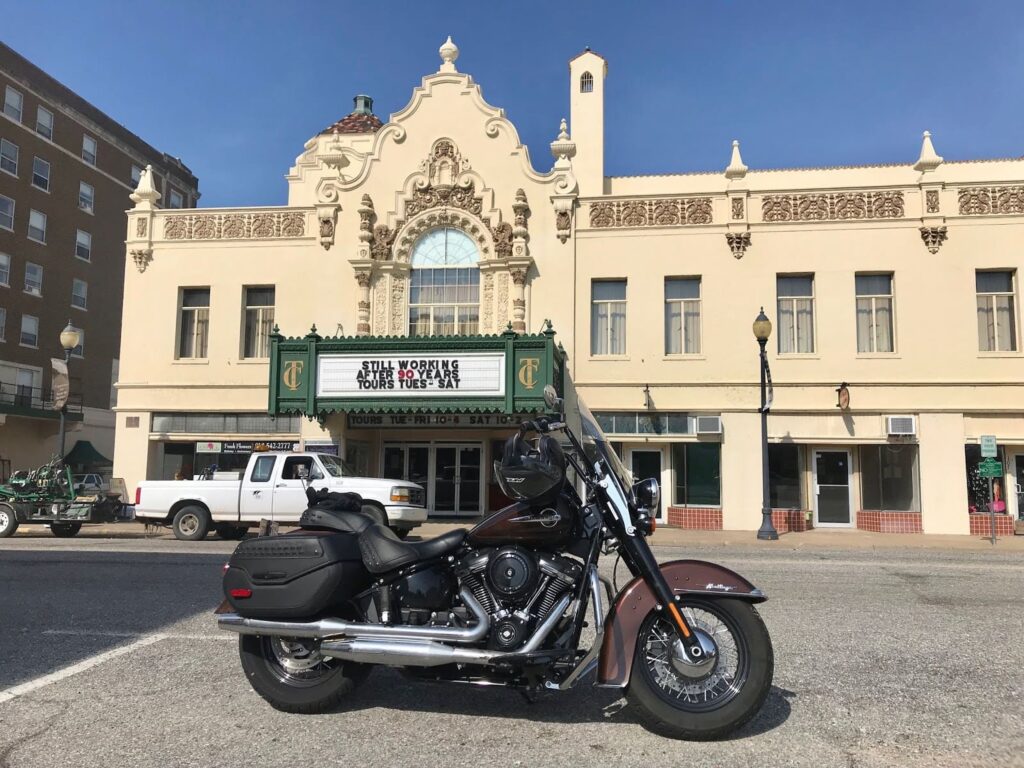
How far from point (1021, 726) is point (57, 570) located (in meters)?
11.0

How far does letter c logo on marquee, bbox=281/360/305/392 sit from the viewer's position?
802 inches

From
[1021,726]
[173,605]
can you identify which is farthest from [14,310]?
[1021,726]

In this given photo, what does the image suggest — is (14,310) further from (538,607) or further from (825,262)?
(538,607)

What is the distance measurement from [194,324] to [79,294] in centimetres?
2345

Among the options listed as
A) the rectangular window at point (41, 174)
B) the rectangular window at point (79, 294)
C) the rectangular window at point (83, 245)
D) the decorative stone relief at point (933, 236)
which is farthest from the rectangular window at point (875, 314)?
the rectangular window at point (83, 245)

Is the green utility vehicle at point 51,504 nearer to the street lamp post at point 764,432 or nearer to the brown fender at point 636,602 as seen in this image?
the street lamp post at point 764,432

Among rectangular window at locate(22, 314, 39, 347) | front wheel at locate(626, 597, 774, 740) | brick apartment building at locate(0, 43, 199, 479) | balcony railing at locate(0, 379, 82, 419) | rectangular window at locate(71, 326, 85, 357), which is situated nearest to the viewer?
front wheel at locate(626, 597, 774, 740)

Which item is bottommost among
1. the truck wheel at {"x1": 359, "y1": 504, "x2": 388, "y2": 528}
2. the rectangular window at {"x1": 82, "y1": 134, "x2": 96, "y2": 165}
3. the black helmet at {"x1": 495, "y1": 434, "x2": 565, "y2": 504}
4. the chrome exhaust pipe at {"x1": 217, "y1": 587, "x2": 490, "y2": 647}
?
the chrome exhaust pipe at {"x1": 217, "y1": 587, "x2": 490, "y2": 647}

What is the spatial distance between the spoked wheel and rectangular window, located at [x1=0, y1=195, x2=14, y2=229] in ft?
135

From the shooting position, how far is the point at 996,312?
2041 cm

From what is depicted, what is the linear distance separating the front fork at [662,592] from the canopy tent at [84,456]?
4039cm

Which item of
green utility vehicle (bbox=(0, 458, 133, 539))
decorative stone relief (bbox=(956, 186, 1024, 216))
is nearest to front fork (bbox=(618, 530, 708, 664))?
green utility vehicle (bbox=(0, 458, 133, 539))

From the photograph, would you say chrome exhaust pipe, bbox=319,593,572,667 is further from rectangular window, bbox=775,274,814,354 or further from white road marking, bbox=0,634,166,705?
rectangular window, bbox=775,274,814,354

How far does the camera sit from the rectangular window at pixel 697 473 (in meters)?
20.8
